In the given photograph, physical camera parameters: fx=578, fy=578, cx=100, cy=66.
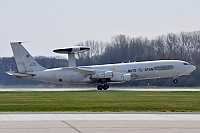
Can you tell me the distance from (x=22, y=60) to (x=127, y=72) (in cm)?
1272

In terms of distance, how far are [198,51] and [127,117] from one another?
301 feet

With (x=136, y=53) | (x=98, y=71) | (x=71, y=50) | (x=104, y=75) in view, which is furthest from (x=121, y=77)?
(x=136, y=53)

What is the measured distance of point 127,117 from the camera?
2489 cm

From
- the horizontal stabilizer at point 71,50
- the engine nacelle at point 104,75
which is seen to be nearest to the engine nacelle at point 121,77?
the engine nacelle at point 104,75

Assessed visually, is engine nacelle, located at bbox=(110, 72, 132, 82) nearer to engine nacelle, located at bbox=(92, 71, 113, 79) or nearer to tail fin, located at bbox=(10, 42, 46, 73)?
engine nacelle, located at bbox=(92, 71, 113, 79)

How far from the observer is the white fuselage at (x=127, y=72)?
65.9 metres
